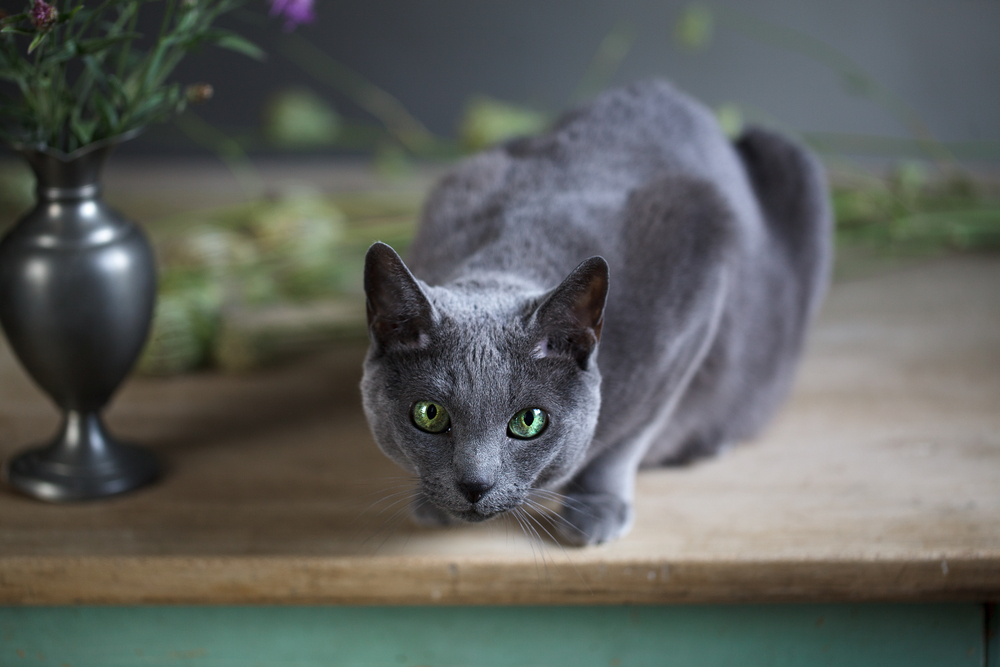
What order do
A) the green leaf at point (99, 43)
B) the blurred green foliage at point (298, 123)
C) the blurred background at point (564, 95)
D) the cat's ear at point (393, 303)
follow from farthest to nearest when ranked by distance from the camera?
1. the blurred background at point (564, 95)
2. the blurred green foliage at point (298, 123)
3. the green leaf at point (99, 43)
4. the cat's ear at point (393, 303)

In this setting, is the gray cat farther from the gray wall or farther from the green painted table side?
the gray wall

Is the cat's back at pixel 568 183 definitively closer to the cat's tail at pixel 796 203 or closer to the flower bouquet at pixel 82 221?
the cat's tail at pixel 796 203

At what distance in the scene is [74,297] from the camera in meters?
0.91

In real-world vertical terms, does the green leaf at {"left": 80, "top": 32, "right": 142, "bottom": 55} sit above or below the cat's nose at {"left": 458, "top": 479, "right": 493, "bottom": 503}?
above

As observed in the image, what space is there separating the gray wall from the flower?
3.51ft

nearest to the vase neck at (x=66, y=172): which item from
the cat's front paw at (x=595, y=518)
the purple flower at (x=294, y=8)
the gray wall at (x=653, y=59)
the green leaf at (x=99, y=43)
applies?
the green leaf at (x=99, y=43)

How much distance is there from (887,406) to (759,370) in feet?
0.70

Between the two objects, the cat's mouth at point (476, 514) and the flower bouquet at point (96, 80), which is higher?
the flower bouquet at point (96, 80)

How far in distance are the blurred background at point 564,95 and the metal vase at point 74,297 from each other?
0.59m

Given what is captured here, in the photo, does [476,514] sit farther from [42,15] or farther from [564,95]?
[564,95]

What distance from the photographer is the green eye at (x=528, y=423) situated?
749mm

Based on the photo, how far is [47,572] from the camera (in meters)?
0.87

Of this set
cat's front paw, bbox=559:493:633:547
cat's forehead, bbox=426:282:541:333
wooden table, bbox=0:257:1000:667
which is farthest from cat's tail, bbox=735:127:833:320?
cat's forehead, bbox=426:282:541:333

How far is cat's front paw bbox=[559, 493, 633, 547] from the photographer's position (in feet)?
2.96
